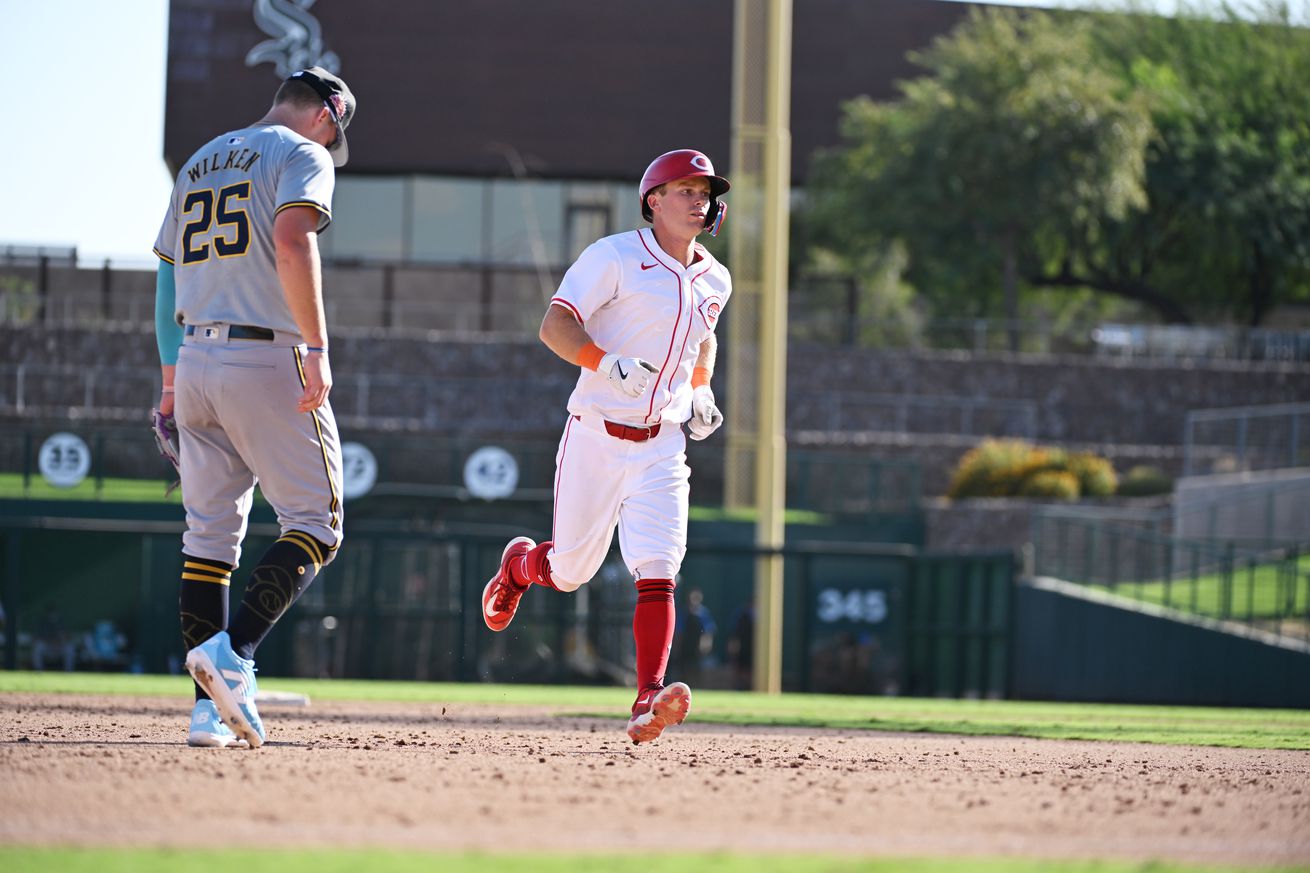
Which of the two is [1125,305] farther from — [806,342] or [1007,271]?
[806,342]

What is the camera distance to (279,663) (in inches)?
759

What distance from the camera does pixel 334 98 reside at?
239 inches

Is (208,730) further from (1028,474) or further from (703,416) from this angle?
(1028,474)

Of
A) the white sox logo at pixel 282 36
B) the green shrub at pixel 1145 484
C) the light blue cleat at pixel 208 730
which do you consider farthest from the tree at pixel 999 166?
the light blue cleat at pixel 208 730

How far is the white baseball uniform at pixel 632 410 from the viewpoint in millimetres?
6270

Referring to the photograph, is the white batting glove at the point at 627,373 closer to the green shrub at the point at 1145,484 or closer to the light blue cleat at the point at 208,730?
the light blue cleat at the point at 208,730

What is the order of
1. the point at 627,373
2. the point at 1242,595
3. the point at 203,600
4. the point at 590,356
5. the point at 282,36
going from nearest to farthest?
the point at 203,600 → the point at 627,373 → the point at 590,356 → the point at 1242,595 → the point at 282,36

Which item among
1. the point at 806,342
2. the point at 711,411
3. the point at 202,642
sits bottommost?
the point at 202,642

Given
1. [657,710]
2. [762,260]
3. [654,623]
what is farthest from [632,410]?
[762,260]

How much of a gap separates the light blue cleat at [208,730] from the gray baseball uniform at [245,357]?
0.51 meters

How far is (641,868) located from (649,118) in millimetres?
36492

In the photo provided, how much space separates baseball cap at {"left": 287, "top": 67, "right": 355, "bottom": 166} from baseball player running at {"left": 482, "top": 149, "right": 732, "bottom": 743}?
95cm

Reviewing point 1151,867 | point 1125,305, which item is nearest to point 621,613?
point 1151,867

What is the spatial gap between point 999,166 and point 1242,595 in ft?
48.4
